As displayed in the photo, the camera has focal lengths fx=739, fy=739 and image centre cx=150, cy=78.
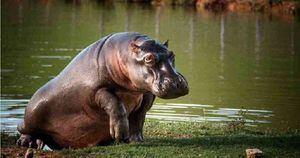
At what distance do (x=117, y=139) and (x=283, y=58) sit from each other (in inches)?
871

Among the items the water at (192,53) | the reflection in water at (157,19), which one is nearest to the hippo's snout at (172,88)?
the water at (192,53)

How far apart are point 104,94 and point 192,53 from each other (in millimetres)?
23116

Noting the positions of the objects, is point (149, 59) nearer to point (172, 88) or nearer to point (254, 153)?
point (172, 88)

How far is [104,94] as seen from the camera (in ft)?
28.3

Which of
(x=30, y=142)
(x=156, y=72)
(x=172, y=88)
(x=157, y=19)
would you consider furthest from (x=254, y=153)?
(x=157, y=19)

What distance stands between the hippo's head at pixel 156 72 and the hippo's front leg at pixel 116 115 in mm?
391

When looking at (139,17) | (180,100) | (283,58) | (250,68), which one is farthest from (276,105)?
(139,17)

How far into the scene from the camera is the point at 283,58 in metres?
29.9

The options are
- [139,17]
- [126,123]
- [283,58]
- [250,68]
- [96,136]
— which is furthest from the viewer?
[139,17]

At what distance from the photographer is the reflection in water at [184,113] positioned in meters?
14.9

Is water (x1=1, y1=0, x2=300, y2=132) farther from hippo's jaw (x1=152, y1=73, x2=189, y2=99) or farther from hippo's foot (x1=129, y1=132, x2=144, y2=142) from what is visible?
hippo's jaw (x1=152, y1=73, x2=189, y2=99)

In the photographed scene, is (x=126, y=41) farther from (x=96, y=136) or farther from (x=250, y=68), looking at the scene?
(x=250, y=68)

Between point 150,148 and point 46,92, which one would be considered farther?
point 46,92

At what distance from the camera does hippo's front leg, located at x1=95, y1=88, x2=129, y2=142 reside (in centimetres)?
847
